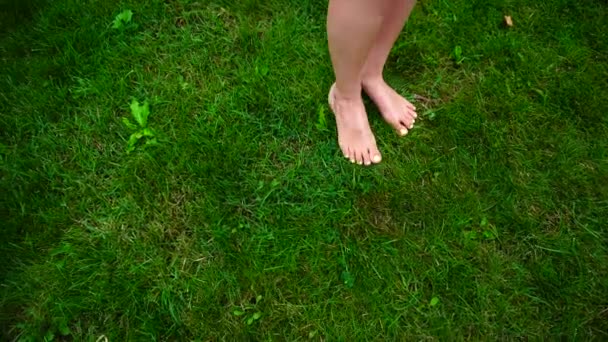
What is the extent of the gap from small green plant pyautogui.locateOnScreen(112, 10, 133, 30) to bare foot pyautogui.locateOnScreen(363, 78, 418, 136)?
126 centimetres

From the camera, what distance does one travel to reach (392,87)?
238cm

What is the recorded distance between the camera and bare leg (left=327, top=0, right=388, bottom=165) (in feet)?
5.00

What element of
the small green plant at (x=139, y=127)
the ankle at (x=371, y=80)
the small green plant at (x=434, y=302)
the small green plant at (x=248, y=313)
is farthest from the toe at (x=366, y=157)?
the small green plant at (x=139, y=127)

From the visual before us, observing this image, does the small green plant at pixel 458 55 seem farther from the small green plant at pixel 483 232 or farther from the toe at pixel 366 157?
the small green plant at pixel 483 232

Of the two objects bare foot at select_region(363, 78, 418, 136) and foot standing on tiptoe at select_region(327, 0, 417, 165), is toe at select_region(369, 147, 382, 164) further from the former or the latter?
bare foot at select_region(363, 78, 418, 136)

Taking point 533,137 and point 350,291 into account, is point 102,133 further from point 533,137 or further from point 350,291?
point 533,137

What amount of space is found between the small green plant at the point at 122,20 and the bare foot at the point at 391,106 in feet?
4.13

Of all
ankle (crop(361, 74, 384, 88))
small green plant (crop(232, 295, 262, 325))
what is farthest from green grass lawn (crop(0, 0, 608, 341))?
ankle (crop(361, 74, 384, 88))

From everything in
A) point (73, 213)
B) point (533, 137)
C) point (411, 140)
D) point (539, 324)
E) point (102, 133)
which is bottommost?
point (73, 213)

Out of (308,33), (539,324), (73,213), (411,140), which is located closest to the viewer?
(539,324)

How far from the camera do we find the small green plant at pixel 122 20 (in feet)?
8.10

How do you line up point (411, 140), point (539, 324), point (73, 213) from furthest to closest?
point (411, 140) < point (73, 213) < point (539, 324)

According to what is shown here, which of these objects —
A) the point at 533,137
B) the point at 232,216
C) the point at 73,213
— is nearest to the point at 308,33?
the point at 232,216

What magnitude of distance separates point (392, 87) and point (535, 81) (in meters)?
0.70
